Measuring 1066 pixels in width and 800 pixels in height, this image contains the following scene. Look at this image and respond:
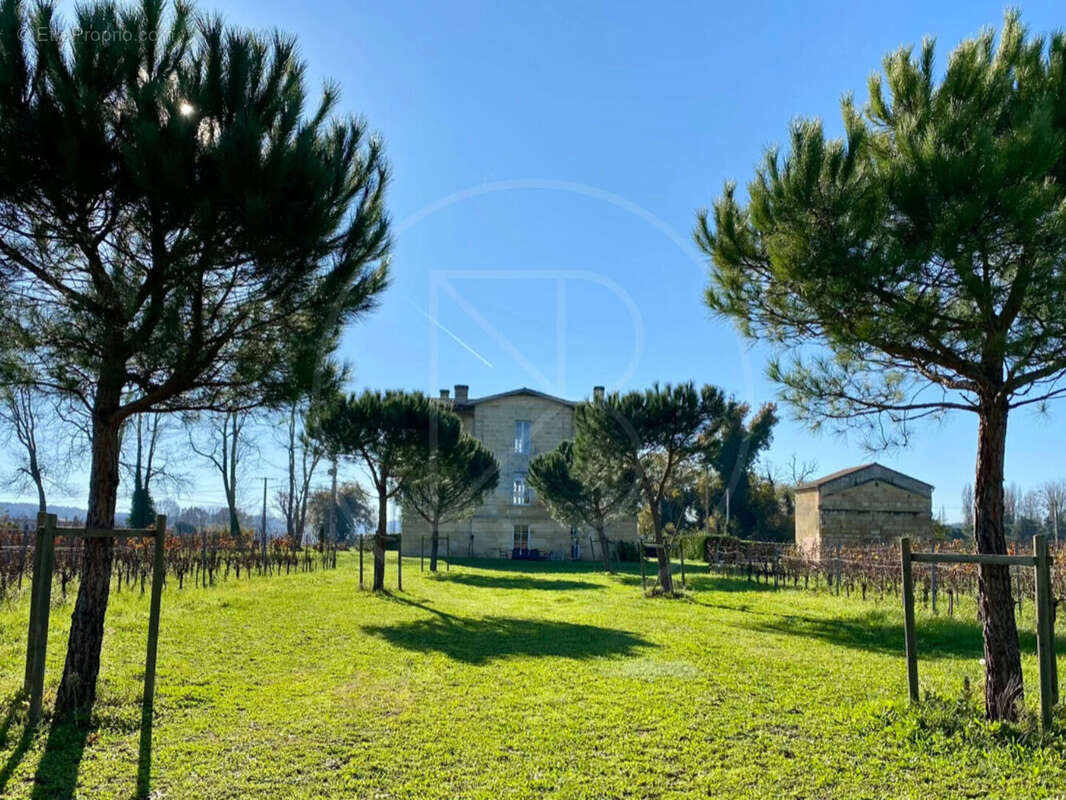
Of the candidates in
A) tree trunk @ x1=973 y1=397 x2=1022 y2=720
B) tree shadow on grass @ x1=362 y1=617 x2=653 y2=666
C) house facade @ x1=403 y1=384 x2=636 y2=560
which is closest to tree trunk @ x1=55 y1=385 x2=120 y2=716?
tree shadow on grass @ x1=362 y1=617 x2=653 y2=666

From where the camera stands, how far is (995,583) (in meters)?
5.44

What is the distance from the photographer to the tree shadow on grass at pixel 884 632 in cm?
906

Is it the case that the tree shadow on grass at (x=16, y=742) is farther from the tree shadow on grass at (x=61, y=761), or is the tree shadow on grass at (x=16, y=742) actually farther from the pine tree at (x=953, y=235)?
the pine tree at (x=953, y=235)

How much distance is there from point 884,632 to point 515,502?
26.4 meters

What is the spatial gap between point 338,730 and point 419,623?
6092mm

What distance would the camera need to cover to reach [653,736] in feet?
16.3

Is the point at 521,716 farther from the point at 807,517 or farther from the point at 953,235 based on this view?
the point at 807,517

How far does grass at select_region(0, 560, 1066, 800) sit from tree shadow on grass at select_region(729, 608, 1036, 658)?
66 mm

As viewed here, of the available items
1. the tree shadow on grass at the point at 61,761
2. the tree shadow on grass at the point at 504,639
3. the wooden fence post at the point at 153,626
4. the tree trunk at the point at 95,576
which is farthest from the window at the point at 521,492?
the tree shadow on grass at the point at 61,761

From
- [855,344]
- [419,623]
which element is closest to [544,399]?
[419,623]

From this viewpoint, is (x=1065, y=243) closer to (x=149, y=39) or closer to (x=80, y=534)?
(x=149, y=39)

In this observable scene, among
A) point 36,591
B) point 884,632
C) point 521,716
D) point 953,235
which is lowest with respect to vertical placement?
point 884,632

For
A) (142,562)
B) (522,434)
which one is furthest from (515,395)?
(142,562)

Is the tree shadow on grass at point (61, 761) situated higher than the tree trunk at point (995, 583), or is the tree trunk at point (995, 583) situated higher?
the tree trunk at point (995, 583)
